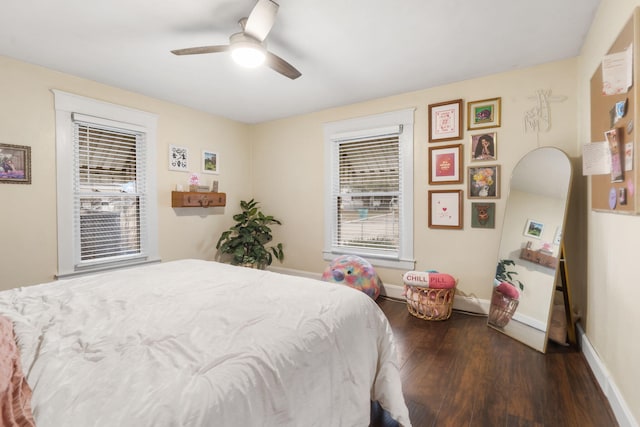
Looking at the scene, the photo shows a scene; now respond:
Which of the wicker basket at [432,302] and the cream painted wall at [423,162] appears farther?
the wicker basket at [432,302]

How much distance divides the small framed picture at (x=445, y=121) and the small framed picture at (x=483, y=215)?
0.74 metres

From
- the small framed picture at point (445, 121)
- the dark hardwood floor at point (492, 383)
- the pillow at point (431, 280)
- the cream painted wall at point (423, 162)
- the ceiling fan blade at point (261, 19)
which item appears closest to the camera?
the dark hardwood floor at point (492, 383)

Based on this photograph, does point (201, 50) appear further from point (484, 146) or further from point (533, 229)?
point (533, 229)

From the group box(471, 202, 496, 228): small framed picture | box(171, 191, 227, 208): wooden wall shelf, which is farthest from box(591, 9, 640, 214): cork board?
box(171, 191, 227, 208): wooden wall shelf

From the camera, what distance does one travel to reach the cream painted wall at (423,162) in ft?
9.04

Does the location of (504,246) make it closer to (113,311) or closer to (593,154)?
(593,154)

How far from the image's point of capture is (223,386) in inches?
32.6

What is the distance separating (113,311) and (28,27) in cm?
224

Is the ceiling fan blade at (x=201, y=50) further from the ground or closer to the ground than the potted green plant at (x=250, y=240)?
further from the ground

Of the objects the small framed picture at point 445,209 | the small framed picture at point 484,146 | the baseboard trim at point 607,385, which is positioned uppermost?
the small framed picture at point 484,146

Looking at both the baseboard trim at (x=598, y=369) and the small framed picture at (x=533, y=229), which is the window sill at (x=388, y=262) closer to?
the baseboard trim at (x=598, y=369)

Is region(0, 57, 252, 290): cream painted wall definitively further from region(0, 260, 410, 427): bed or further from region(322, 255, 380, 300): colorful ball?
region(322, 255, 380, 300): colorful ball

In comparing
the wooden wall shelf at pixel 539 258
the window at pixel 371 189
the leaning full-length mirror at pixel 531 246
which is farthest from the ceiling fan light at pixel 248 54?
the wooden wall shelf at pixel 539 258

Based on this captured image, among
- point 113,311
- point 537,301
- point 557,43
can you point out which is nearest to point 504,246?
point 537,301
